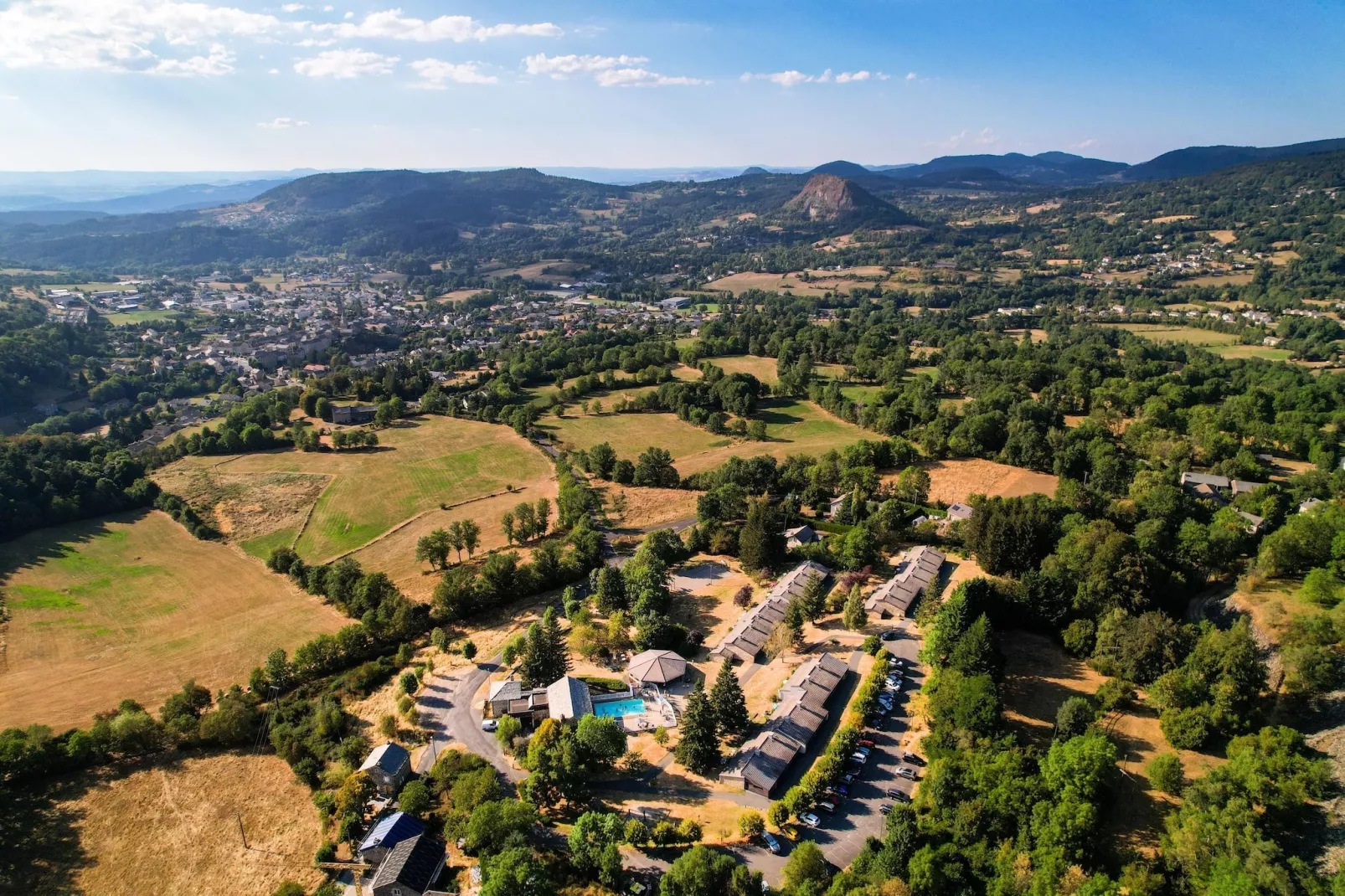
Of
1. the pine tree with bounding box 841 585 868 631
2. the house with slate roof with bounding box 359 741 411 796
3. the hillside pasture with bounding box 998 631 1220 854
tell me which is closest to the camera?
the hillside pasture with bounding box 998 631 1220 854

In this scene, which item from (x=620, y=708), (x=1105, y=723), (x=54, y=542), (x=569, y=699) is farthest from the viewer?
(x=54, y=542)

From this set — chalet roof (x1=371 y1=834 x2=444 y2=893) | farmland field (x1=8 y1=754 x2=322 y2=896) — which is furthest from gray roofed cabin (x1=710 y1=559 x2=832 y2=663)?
farmland field (x1=8 y1=754 x2=322 y2=896)

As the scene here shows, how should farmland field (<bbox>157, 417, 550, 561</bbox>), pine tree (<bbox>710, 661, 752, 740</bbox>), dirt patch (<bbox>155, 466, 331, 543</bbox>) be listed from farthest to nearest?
dirt patch (<bbox>155, 466, 331, 543</bbox>) < farmland field (<bbox>157, 417, 550, 561</bbox>) < pine tree (<bbox>710, 661, 752, 740</bbox>)

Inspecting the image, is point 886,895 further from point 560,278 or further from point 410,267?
point 410,267

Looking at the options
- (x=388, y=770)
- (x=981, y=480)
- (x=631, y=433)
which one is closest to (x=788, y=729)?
(x=388, y=770)

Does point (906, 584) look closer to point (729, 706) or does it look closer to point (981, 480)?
point (729, 706)

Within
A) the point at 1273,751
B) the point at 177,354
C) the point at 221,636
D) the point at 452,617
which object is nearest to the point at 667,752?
the point at 452,617

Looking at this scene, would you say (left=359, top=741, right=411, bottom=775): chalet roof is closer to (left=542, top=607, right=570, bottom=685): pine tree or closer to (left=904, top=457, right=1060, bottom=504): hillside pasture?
(left=542, top=607, right=570, bottom=685): pine tree

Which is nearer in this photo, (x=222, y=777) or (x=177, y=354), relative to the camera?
(x=222, y=777)
